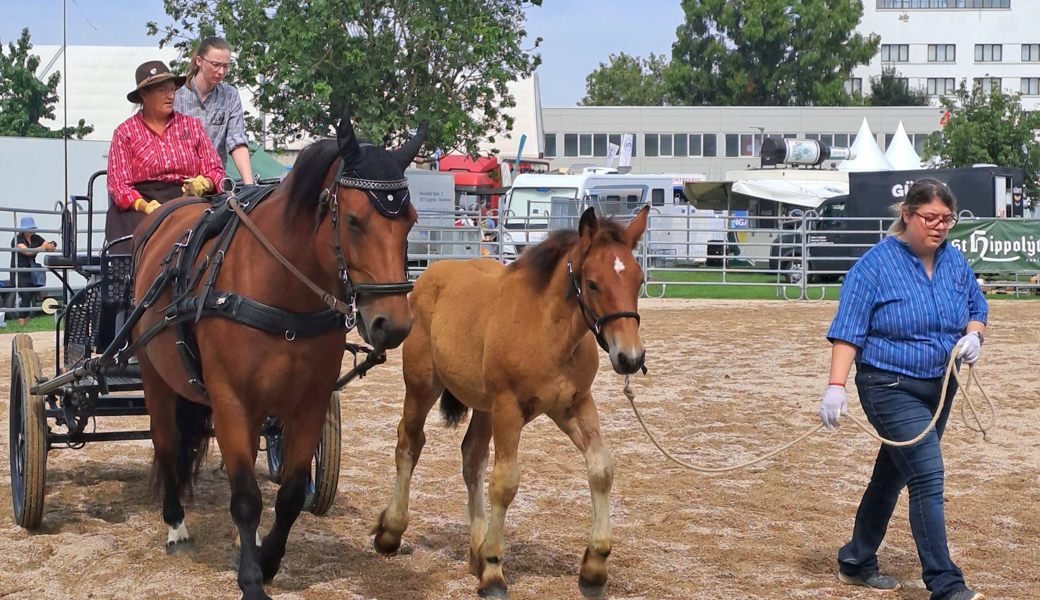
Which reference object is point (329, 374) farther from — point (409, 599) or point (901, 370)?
point (901, 370)

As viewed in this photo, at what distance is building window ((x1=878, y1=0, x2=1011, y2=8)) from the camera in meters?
73.1

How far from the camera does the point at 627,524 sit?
232 inches

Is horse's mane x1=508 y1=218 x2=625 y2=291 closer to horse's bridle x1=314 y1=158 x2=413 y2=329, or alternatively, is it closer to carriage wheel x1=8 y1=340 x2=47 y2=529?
horse's bridle x1=314 y1=158 x2=413 y2=329

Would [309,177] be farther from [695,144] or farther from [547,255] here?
[695,144]

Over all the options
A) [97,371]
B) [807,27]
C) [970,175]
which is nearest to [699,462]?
[97,371]

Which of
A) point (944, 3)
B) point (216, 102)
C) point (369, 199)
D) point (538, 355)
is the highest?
point (944, 3)

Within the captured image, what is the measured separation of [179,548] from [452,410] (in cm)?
151

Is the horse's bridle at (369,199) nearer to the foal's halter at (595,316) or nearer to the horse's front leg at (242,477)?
the horse's front leg at (242,477)

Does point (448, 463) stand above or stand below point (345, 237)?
below

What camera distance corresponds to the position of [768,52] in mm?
65750

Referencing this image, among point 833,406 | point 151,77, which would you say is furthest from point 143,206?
point 833,406

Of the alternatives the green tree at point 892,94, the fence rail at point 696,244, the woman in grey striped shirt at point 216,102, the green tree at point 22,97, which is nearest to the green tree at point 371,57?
the fence rail at point 696,244

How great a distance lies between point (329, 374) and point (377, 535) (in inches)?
48.6

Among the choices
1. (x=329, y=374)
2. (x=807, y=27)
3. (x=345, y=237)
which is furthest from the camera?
(x=807, y=27)
